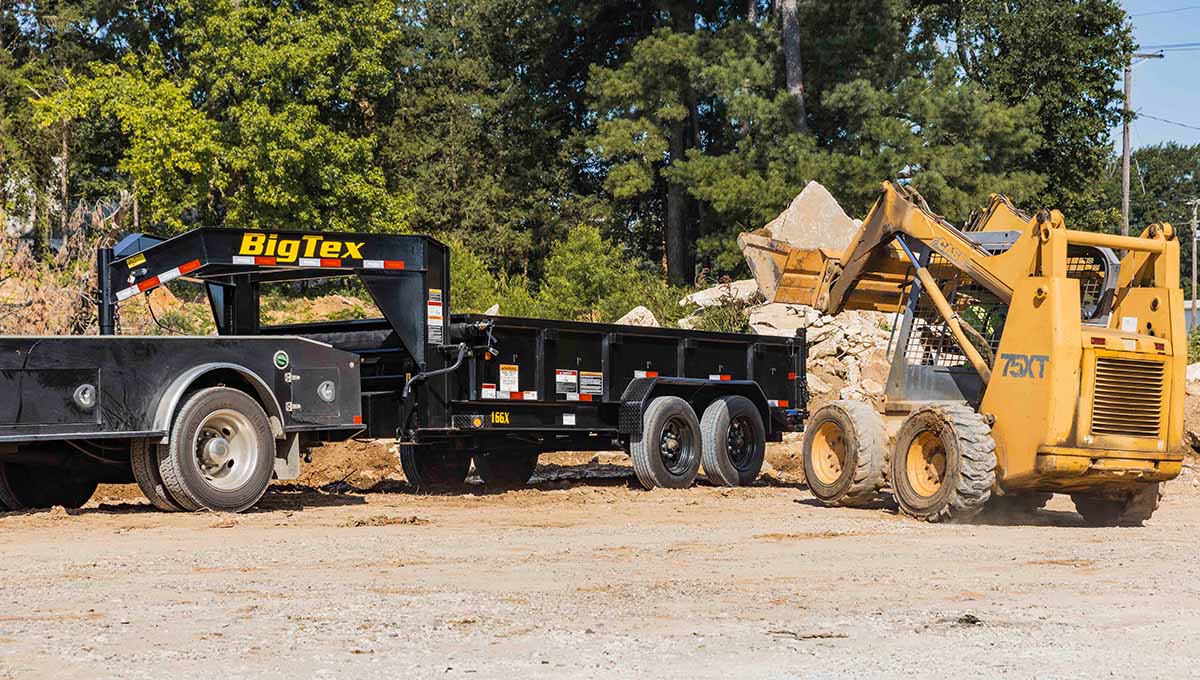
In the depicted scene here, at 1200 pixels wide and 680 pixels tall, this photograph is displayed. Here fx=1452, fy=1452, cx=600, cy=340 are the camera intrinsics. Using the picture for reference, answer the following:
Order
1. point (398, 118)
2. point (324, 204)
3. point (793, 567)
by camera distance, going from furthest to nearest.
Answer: point (398, 118) < point (324, 204) < point (793, 567)

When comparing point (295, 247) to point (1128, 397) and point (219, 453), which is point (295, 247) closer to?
point (219, 453)

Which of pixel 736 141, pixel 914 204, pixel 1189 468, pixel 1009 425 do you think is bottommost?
pixel 1189 468

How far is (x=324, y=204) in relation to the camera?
41.4 metres

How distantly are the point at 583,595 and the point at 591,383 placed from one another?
8.20 metres

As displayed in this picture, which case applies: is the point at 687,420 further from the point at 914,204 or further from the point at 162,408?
the point at 162,408

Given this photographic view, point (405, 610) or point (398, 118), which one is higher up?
point (398, 118)

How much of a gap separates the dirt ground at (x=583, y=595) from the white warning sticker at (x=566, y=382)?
2.01 m

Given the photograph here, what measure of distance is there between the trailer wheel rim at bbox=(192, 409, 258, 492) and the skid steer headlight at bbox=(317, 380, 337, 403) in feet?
2.91

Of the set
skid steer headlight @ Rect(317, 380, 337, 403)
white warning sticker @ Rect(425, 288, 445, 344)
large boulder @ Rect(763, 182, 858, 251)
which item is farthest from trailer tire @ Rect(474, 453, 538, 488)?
large boulder @ Rect(763, 182, 858, 251)

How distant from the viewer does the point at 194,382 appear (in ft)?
42.1

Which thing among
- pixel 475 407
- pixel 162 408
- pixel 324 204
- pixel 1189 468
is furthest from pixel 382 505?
pixel 324 204

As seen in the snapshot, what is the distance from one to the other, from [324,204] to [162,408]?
2959 cm

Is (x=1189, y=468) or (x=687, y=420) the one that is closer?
(x=687, y=420)

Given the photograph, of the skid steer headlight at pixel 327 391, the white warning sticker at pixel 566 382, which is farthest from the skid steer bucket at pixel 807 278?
the skid steer headlight at pixel 327 391
